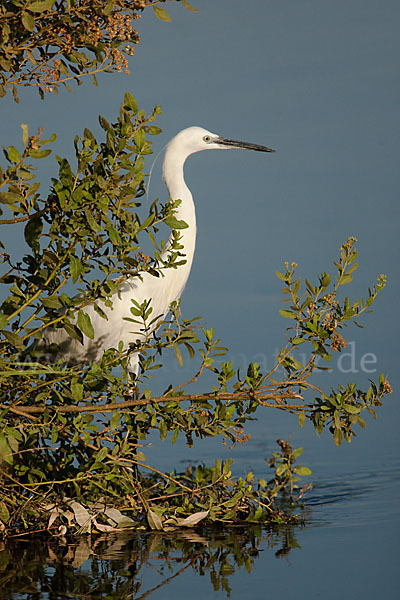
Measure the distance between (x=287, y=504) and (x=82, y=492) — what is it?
1248 millimetres

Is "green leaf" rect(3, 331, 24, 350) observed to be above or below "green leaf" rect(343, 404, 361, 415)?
above

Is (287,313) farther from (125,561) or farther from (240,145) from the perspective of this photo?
(240,145)

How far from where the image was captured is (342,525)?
13.7 ft

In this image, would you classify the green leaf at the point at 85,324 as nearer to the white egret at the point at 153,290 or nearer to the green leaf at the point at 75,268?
the green leaf at the point at 75,268

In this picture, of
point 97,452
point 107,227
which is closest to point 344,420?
point 97,452

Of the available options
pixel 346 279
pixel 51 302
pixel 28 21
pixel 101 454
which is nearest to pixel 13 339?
pixel 51 302

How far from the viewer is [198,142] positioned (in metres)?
5.75

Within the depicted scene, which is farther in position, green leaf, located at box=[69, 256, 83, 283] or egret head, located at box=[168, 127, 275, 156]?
egret head, located at box=[168, 127, 275, 156]

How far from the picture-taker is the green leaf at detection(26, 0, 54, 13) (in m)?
3.27

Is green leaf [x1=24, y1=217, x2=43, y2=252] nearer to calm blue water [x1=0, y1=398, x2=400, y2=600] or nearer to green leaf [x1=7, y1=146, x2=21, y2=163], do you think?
green leaf [x1=7, y1=146, x2=21, y2=163]

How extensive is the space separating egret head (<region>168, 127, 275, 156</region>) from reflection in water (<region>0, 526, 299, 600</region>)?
274 cm

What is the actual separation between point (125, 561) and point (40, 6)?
7.66ft

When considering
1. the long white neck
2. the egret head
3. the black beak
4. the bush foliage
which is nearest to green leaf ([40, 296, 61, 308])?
the bush foliage

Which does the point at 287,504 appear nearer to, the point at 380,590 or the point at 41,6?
the point at 380,590
